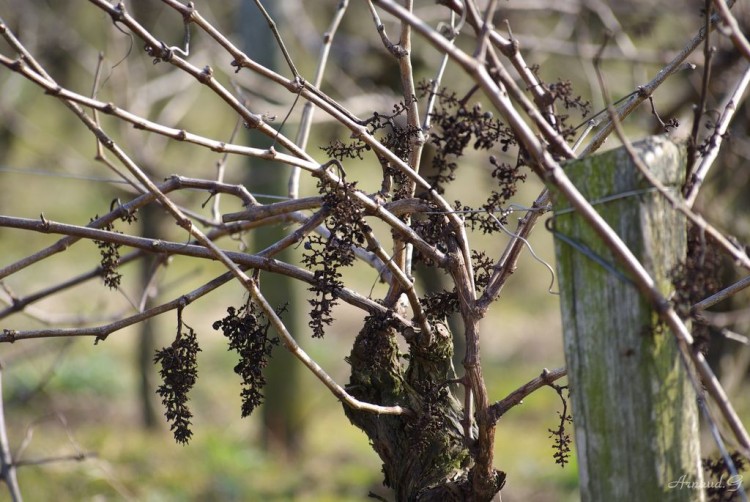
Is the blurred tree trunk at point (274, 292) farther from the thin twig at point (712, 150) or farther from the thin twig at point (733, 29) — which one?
the thin twig at point (733, 29)

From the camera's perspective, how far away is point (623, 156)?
146cm

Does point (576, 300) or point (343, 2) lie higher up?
point (343, 2)

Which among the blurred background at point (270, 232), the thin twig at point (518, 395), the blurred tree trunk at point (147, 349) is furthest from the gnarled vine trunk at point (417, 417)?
the blurred tree trunk at point (147, 349)

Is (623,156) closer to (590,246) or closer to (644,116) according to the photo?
(590,246)

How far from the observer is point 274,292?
710cm

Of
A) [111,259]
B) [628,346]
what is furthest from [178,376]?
[628,346]

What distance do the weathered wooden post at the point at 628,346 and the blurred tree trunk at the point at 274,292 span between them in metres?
5.13

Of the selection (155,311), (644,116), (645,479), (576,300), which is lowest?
(645,479)

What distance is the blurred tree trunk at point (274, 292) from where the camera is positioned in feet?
22.8

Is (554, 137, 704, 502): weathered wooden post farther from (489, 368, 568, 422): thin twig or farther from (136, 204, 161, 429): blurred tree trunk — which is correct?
(136, 204, 161, 429): blurred tree trunk

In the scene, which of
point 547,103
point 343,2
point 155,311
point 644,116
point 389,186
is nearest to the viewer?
point 547,103

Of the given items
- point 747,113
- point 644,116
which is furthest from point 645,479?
point 747,113

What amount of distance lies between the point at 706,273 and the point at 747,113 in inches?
204

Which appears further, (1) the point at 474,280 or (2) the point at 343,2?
(2) the point at 343,2
